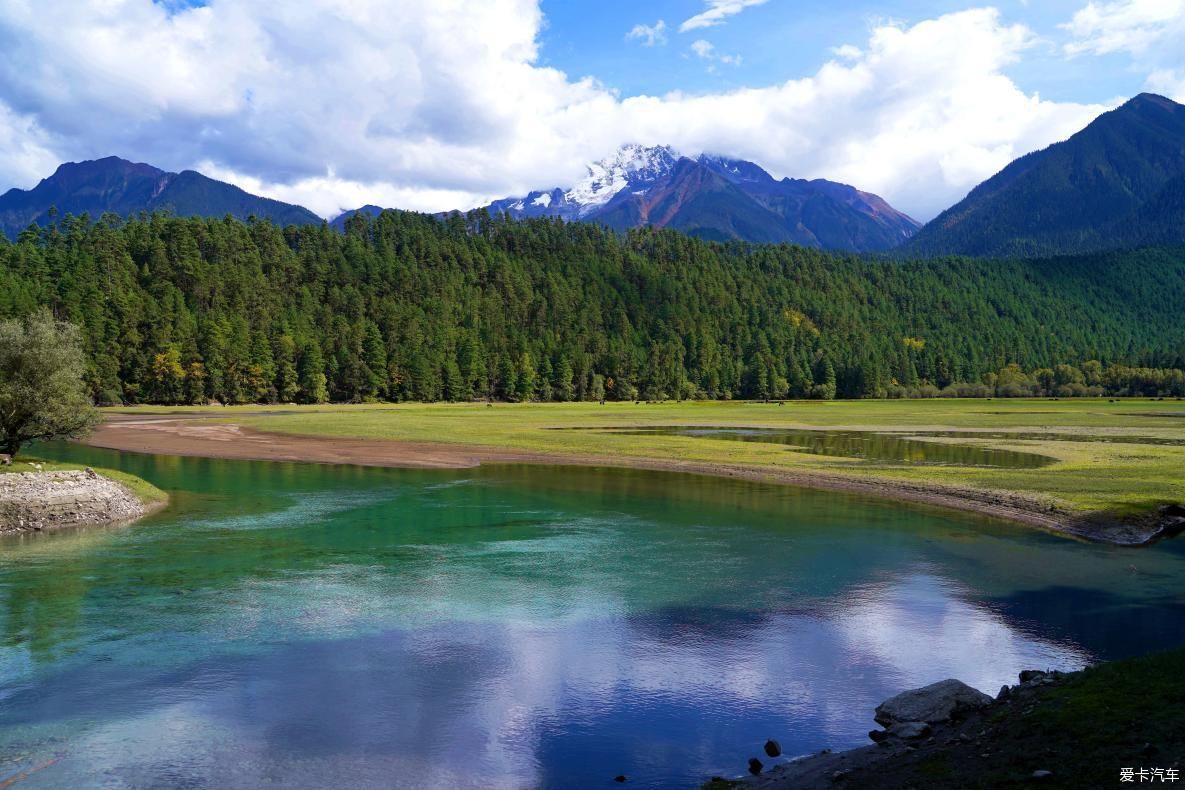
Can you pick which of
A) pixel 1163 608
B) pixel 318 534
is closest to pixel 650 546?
pixel 318 534

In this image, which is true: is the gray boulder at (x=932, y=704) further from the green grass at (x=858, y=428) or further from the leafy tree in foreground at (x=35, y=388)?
the leafy tree in foreground at (x=35, y=388)

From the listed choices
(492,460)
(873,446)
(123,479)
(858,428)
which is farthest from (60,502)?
(858,428)

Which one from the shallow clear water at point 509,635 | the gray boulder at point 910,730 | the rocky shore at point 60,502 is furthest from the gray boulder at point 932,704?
the rocky shore at point 60,502

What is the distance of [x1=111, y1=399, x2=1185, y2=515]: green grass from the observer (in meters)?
55.7

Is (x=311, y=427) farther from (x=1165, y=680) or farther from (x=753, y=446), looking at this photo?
(x=1165, y=680)

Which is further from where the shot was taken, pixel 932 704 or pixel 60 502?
pixel 60 502

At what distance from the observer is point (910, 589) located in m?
33.1

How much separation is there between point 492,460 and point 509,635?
5266 cm

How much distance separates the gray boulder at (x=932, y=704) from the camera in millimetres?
18625

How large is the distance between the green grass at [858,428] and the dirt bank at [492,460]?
4.78 ft

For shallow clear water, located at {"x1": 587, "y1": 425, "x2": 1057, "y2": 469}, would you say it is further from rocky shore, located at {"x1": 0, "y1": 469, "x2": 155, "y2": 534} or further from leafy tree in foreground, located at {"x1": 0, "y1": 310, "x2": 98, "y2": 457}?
leafy tree in foreground, located at {"x1": 0, "y1": 310, "x2": 98, "y2": 457}

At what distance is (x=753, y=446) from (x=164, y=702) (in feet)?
244

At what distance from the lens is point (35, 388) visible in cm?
5162

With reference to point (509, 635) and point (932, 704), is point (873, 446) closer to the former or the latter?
point (509, 635)
